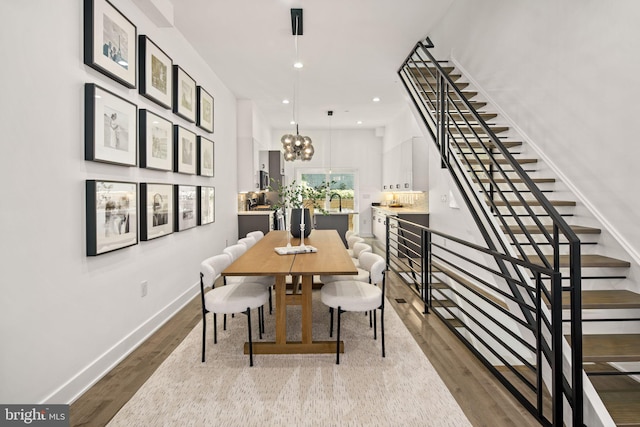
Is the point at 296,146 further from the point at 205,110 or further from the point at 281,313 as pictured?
the point at 281,313

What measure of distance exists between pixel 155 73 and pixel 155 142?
2.16ft

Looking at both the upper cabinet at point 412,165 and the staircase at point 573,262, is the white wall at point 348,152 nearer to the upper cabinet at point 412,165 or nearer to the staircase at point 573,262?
the upper cabinet at point 412,165

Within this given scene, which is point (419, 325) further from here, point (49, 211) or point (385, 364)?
point (49, 211)

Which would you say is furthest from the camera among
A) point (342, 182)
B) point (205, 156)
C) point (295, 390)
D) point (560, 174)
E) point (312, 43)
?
point (342, 182)

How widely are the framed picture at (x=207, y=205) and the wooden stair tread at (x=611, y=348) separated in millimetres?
4020

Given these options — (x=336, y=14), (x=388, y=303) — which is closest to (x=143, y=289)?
(x=388, y=303)

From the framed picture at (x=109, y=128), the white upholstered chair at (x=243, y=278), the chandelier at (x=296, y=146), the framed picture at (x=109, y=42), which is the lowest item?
the white upholstered chair at (x=243, y=278)

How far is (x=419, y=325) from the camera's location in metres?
3.22

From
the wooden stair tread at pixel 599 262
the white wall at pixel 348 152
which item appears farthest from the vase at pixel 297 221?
the white wall at pixel 348 152

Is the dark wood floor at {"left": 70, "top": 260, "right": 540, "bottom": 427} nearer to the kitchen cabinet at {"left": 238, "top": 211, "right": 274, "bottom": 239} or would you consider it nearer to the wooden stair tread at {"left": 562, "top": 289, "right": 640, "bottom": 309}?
the wooden stair tread at {"left": 562, "top": 289, "right": 640, "bottom": 309}

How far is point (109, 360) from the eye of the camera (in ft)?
8.03

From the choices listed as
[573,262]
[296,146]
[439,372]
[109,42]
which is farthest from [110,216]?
[573,262]

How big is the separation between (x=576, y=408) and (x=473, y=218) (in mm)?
1582

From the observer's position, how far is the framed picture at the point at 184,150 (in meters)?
3.63
